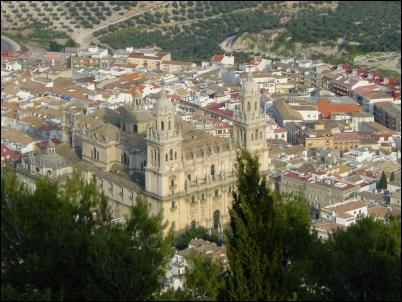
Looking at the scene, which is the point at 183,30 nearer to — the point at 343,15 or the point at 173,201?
the point at 343,15

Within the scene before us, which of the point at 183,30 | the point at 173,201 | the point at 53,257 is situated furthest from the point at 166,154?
the point at 183,30

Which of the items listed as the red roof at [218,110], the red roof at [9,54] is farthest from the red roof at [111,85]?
the red roof at [9,54]

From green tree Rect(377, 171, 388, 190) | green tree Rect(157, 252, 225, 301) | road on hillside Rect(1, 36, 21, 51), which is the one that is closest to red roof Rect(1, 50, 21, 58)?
road on hillside Rect(1, 36, 21, 51)

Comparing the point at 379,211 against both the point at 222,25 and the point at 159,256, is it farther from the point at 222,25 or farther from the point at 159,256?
the point at 222,25

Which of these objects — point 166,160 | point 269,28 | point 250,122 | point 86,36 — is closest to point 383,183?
point 250,122

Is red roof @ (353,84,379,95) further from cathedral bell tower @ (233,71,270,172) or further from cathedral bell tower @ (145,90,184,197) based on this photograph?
cathedral bell tower @ (145,90,184,197)

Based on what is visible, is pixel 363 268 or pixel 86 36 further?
pixel 86 36
